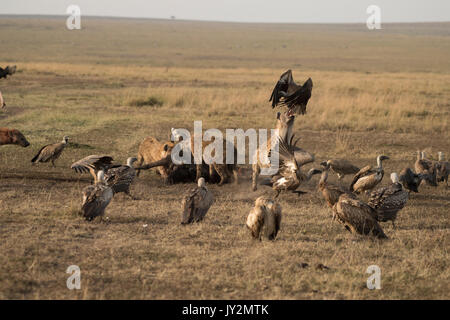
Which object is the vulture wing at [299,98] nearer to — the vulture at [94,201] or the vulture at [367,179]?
the vulture at [367,179]

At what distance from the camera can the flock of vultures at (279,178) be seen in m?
6.76

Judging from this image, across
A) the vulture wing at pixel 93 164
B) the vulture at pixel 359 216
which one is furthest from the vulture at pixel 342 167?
the vulture wing at pixel 93 164

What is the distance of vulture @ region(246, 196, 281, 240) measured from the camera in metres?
6.57

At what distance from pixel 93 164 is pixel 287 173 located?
9.67 ft

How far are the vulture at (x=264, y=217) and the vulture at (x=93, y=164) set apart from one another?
3069 mm

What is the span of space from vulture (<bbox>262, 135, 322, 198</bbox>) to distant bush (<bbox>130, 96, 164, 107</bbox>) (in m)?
12.1

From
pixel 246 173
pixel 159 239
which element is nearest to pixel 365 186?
pixel 246 173

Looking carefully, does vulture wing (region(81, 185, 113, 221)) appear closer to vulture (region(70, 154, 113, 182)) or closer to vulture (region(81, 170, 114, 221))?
vulture (region(81, 170, 114, 221))

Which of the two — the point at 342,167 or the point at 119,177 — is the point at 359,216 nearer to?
the point at 119,177

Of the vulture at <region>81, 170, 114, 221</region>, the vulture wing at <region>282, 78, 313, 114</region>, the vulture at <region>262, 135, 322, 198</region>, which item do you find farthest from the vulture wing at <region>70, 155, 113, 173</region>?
the vulture wing at <region>282, 78, 313, 114</region>

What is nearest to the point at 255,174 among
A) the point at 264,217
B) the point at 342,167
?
the point at 342,167

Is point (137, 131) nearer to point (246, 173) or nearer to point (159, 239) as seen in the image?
point (246, 173)

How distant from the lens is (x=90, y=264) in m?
5.90

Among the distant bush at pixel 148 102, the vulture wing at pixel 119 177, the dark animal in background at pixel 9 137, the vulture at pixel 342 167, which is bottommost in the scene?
the vulture at pixel 342 167
